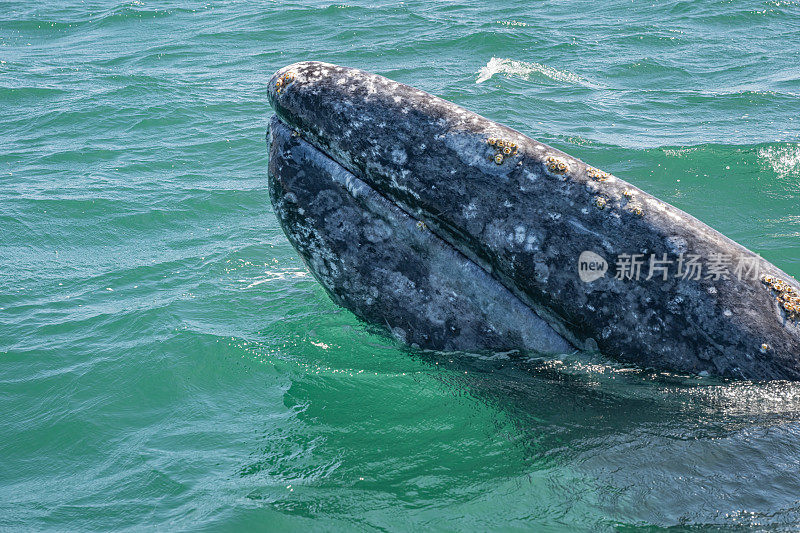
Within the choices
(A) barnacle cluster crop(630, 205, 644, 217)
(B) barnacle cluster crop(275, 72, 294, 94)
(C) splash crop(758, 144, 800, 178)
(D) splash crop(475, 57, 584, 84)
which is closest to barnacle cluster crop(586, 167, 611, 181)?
(A) barnacle cluster crop(630, 205, 644, 217)

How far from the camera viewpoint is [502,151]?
5.17 metres

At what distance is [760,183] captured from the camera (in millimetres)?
10648

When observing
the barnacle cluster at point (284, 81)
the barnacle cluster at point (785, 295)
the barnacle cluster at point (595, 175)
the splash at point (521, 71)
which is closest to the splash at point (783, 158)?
the splash at point (521, 71)

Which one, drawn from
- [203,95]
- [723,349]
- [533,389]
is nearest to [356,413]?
[533,389]

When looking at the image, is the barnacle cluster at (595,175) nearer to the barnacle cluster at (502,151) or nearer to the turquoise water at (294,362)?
the barnacle cluster at (502,151)

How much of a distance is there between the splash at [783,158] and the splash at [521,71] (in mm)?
5636

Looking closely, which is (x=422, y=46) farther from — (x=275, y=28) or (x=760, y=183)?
(x=760, y=183)

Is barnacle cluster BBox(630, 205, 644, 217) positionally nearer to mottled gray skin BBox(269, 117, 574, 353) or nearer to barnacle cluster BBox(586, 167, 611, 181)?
barnacle cluster BBox(586, 167, 611, 181)

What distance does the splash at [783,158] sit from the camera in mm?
10914

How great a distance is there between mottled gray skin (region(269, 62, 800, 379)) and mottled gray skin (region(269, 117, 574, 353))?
10 centimetres

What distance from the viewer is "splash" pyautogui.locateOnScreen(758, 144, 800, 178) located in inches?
430

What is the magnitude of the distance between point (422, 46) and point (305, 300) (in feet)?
43.2

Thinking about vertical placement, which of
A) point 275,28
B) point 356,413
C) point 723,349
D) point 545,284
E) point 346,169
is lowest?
point 356,413

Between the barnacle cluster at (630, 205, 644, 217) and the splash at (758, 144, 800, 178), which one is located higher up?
the barnacle cluster at (630, 205, 644, 217)
